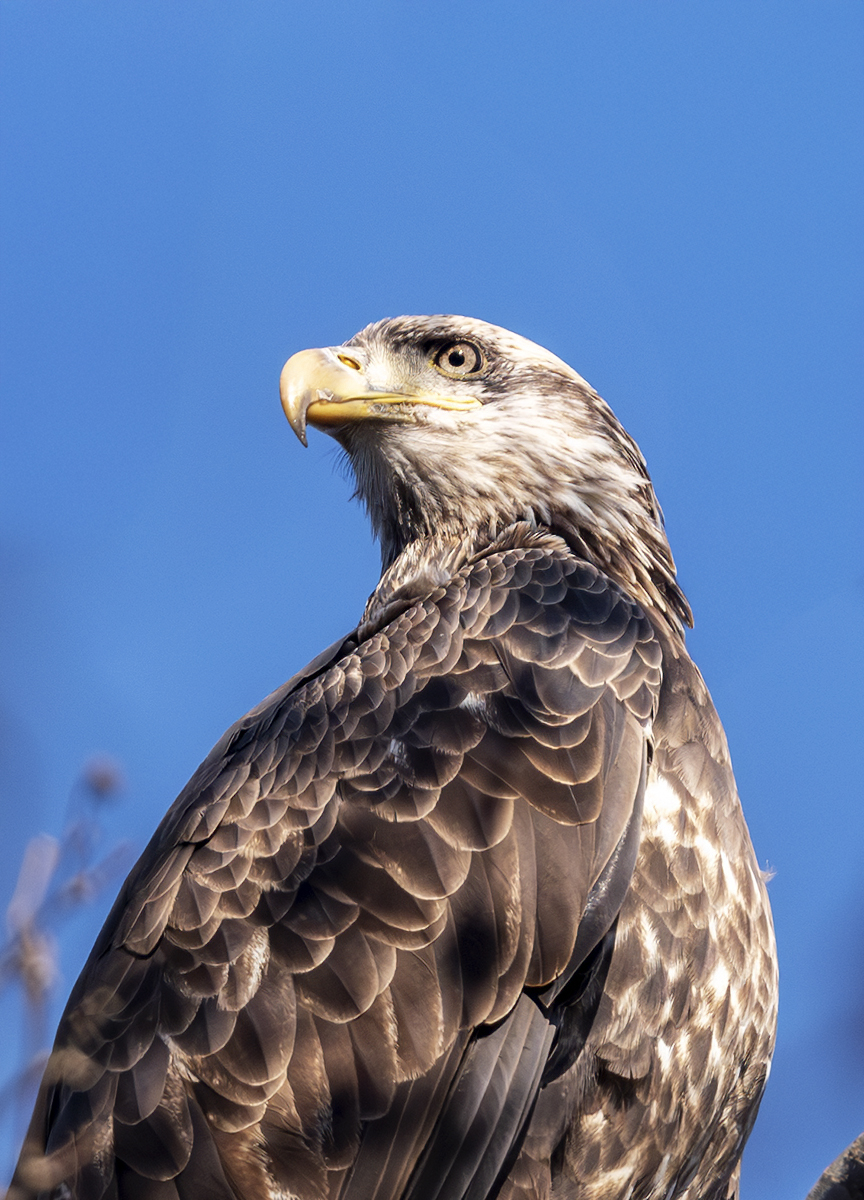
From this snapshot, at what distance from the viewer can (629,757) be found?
11.3ft

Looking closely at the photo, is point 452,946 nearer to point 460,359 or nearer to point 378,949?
point 378,949

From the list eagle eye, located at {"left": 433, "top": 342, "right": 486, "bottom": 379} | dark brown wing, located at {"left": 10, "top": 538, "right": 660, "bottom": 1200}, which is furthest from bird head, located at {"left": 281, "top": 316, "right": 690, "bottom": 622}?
dark brown wing, located at {"left": 10, "top": 538, "right": 660, "bottom": 1200}

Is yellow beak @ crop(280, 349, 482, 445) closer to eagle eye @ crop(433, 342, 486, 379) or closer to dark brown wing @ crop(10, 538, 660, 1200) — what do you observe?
eagle eye @ crop(433, 342, 486, 379)

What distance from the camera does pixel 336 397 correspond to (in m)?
4.61

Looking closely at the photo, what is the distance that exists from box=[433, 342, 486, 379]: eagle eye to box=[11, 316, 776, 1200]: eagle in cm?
104

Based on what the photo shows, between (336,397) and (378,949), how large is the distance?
220 cm

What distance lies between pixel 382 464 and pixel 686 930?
2.17 m

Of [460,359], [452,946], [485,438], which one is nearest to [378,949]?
[452,946]

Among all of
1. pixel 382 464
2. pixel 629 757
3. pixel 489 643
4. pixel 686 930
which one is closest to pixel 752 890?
pixel 686 930

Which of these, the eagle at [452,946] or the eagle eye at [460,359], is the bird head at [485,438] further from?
the eagle at [452,946]

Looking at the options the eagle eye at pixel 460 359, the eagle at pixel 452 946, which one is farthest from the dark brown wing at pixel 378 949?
the eagle eye at pixel 460 359

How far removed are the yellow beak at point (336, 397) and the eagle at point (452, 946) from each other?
2.99 ft

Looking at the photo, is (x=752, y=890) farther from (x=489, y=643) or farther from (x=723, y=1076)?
(x=489, y=643)

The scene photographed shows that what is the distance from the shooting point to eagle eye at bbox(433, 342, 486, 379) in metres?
4.84
